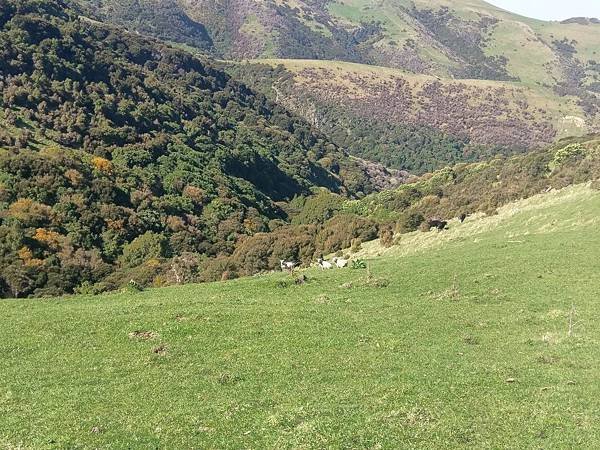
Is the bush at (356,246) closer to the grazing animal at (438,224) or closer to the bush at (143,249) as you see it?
the grazing animal at (438,224)

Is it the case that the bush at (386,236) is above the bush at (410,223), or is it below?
below

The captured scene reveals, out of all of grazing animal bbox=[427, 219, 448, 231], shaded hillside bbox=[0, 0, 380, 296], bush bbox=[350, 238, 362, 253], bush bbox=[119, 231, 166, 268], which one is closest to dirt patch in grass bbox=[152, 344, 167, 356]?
shaded hillside bbox=[0, 0, 380, 296]

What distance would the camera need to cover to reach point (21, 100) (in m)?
107

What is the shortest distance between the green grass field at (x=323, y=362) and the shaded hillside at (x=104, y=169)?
30.6 meters

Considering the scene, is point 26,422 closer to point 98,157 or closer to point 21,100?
point 98,157

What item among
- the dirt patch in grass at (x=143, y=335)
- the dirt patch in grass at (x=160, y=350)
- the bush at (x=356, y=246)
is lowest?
the bush at (x=356, y=246)

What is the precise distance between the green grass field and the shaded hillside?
100 feet

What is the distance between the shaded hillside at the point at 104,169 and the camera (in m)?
71.0

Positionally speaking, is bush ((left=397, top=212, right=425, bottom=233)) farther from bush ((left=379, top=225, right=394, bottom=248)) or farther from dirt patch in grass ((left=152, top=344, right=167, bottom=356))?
dirt patch in grass ((left=152, top=344, right=167, bottom=356))

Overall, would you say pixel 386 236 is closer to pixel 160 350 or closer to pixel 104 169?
pixel 160 350

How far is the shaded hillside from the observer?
71000mm

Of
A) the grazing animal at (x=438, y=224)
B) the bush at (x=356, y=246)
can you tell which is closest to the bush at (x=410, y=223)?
the grazing animal at (x=438, y=224)

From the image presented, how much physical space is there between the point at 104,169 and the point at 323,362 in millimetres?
85377

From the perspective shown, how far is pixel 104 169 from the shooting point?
3856 inches
